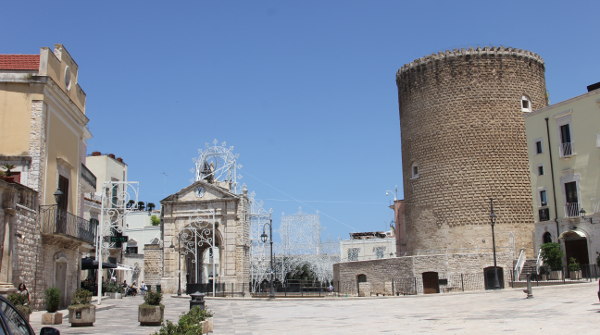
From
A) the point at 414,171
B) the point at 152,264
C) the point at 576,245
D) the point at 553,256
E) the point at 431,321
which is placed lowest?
the point at 431,321

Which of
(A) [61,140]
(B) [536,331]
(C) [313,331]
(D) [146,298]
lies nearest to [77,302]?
(D) [146,298]

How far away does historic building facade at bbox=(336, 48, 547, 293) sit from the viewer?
3847 cm

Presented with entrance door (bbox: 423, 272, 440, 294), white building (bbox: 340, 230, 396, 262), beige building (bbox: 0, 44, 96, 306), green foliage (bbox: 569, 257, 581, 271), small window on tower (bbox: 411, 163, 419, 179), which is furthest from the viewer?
white building (bbox: 340, 230, 396, 262)

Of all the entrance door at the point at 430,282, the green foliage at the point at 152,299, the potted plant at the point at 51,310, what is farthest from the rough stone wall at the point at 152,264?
the potted plant at the point at 51,310

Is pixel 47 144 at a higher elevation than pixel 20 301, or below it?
higher

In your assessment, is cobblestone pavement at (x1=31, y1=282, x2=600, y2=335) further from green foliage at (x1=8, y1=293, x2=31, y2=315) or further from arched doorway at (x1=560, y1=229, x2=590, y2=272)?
arched doorway at (x1=560, y1=229, x2=590, y2=272)

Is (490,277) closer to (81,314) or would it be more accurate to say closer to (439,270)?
(439,270)

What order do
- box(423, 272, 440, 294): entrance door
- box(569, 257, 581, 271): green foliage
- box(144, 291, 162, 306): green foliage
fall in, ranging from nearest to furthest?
1. box(144, 291, 162, 306): green foliage
2. box(569, 257, 581, 271): green foliage
3. box(423, 272, 440, 294): entrance door

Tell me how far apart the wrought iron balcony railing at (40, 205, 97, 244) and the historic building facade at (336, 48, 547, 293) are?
70.7ft

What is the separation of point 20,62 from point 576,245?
27.6 metres

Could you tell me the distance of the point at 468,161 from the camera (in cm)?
3938

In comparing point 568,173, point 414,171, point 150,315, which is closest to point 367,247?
point 414,171

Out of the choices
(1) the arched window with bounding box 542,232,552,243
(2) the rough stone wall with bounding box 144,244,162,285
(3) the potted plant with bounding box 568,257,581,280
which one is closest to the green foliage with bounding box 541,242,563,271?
(3) the potted plant with bounding box 568,257,581,280

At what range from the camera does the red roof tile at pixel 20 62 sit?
2034 cm
